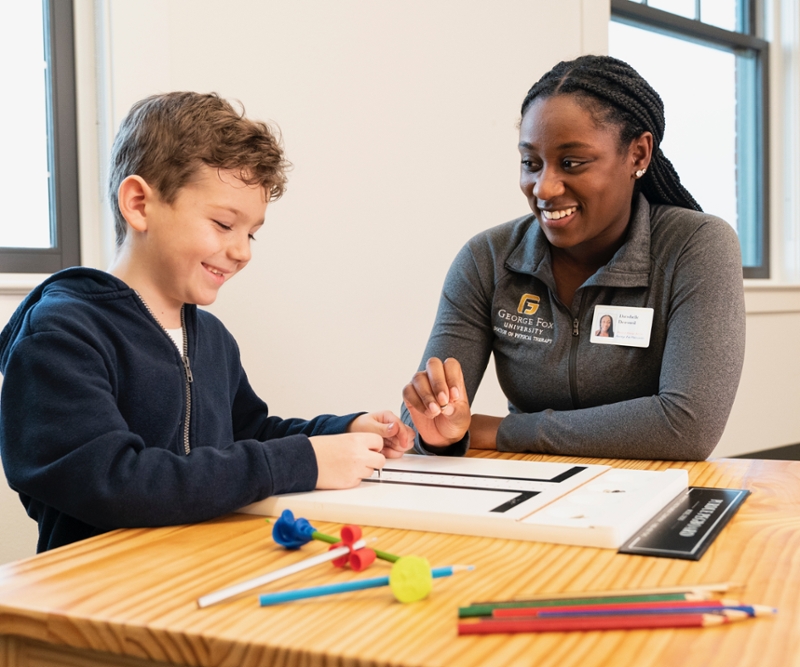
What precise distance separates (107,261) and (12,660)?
1.49 m

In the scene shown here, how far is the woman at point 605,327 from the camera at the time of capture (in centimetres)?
152

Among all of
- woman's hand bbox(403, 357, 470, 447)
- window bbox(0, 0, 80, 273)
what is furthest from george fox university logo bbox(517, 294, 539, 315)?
window bbox(0, 0, 80, 273)

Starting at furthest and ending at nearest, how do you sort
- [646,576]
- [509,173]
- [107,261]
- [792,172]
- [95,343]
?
[792,172] < [509,173] < [107,261] < [95,343] < [646,576]

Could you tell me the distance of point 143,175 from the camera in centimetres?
119

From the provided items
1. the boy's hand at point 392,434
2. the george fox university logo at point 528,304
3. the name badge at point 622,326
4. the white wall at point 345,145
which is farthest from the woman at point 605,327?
the white wall at point 345,145

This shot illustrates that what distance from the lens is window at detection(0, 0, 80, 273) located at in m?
2.03

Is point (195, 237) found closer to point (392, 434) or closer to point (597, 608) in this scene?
point (392, 434)

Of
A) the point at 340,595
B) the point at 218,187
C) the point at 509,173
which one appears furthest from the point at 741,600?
the point at 509,173

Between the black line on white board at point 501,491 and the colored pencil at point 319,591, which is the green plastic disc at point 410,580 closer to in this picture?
the colored pencil at point 319,591

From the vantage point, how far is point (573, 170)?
5.08ft

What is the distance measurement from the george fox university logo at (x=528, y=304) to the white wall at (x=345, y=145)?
910 mm

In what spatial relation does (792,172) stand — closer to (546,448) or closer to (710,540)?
(546,448)

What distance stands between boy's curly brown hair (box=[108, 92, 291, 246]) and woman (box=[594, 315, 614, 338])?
653 mm

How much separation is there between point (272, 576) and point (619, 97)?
1213mm
